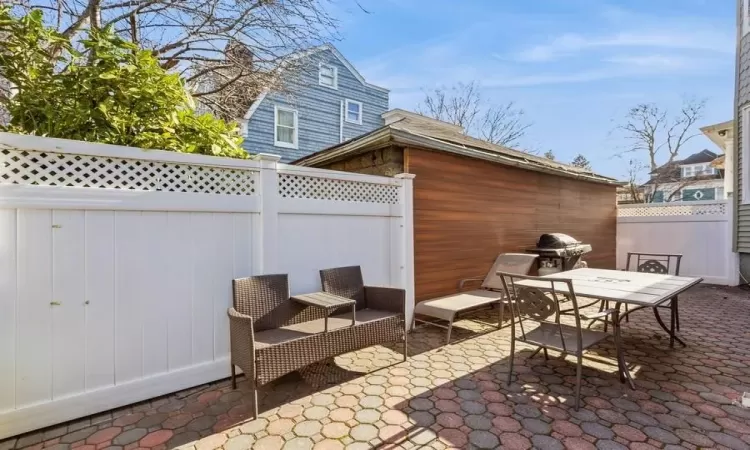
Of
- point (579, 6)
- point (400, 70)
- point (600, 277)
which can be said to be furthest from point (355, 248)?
point (400, 70)

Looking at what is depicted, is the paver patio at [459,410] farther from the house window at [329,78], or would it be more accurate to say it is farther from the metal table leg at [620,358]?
the house window at [329,78]

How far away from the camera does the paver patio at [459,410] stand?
2428mm

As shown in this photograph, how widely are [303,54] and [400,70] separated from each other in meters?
5.58

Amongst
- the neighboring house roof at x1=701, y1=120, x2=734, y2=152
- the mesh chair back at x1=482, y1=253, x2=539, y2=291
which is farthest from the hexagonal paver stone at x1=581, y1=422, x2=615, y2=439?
the neighboring house roof at x1=701, y1=120, x2=734, y2=152

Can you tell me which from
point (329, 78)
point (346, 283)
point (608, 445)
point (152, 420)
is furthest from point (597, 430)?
point (329, 78)

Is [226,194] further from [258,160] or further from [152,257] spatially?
[152,257]

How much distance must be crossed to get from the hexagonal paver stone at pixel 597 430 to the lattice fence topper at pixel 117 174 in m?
3.51

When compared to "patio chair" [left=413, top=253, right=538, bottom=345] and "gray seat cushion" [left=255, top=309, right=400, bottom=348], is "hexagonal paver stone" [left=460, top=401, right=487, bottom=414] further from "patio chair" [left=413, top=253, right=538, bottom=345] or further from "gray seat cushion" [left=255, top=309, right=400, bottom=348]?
"patio chair" [left=413, top=253, right=538, bottom=345]

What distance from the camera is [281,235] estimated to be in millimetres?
3850

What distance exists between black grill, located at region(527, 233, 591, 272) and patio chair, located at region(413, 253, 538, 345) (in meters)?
1.26

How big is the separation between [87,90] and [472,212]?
5.14 metres

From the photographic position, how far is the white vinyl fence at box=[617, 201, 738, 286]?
8430 millimetres

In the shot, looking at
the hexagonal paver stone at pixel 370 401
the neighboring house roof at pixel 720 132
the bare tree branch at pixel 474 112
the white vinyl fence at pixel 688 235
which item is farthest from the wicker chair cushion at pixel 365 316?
the bare tree branch at pixel 474 112

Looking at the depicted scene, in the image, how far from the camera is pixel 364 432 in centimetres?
252
